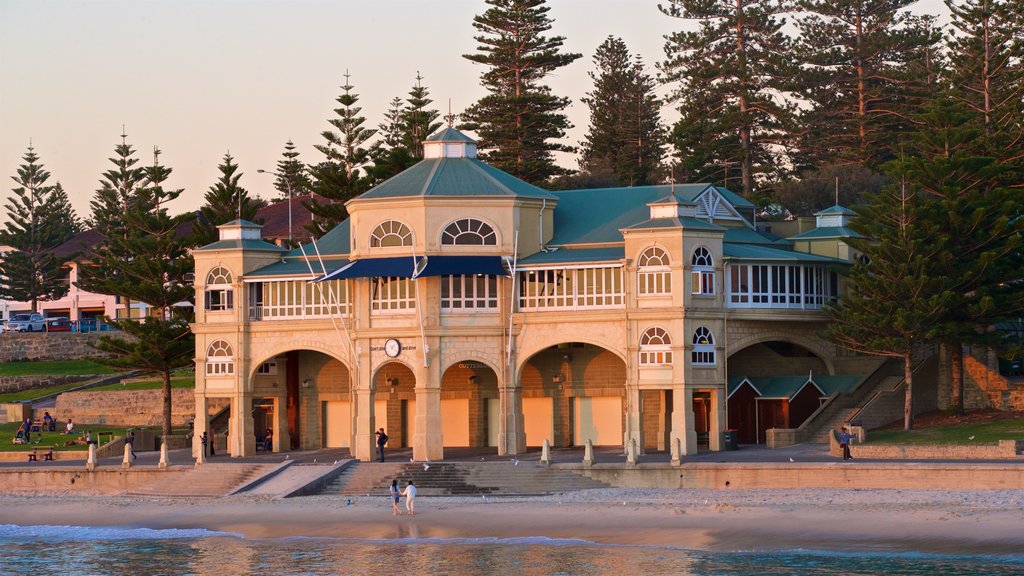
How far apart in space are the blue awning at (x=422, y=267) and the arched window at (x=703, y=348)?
5.95m

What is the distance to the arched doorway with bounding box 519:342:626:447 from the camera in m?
55.8

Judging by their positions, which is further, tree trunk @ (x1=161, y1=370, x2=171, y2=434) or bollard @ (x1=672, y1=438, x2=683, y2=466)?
tree trunk @ (x1=161, y1=370, x2=171, y2=434)

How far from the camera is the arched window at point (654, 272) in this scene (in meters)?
51.3

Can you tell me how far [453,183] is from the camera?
177ft

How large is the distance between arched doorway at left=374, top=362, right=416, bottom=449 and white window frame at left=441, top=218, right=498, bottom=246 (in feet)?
20.3

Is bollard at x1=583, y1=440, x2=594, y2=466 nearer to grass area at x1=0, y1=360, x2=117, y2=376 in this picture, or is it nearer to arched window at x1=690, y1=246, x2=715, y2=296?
arched window at x1=690, y1=246, x2=715, y2=296

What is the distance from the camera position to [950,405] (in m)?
53.4

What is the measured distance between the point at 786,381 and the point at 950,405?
4830mm

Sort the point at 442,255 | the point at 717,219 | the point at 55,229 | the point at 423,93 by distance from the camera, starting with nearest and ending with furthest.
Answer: the point at 442,255
the point at 717,219
the point at 423,93
the point at 55,229

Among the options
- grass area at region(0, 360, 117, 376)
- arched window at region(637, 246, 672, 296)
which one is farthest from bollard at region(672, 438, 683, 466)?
grass area at region(0, 360, 117, 376)

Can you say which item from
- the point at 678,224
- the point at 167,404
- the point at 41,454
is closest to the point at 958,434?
the point at 678,224

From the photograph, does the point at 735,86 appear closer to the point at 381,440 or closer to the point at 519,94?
the point at 519,94

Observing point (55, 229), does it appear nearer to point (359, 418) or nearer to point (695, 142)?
point (695, 142)

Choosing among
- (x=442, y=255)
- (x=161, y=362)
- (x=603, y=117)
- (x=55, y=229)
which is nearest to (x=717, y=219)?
(x=442, y=255)
